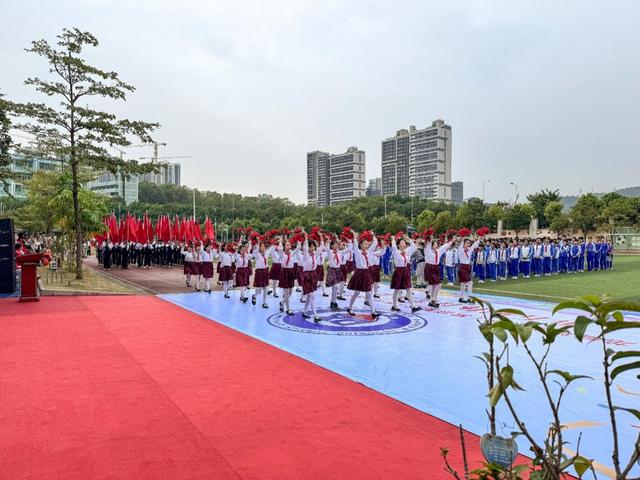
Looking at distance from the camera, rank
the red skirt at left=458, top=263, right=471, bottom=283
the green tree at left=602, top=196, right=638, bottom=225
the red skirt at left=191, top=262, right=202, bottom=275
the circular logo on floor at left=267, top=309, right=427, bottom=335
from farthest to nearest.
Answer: the green tree at left=602, top=196, right=638, bottom=225, the red skirt at left=191, top=262, right=202, bottom=275, the red skirt at left=458, top=263, right=471, bottom=283, the circular logo on floor at left=267, top=309, right=427, bottom=335

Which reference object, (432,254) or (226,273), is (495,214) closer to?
(432,254)

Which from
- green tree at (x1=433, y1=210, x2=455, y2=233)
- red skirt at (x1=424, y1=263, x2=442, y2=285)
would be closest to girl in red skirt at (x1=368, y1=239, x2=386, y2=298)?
red skirt at (x1=424, y1=263, x2=442, y2=285)

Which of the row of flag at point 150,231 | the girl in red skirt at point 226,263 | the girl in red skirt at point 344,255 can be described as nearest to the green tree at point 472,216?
the row of flag at point 150,231

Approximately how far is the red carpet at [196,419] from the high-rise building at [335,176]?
84.5 meters

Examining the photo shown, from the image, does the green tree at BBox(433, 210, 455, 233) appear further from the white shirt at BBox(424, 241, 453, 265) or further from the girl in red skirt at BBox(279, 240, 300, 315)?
the girl in red skirt at BBox(279, 240, 300, 315)

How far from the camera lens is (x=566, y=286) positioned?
45.3ft

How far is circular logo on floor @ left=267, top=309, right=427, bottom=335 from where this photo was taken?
7867 millimetres

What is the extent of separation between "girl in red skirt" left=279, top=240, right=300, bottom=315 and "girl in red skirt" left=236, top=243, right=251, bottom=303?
172 cm

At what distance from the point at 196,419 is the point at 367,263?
5737 mm

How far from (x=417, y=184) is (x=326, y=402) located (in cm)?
9163

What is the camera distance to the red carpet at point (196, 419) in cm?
322

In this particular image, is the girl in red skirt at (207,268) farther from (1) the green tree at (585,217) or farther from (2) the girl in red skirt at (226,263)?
(1) the green tree at (585,217)

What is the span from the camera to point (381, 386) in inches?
196

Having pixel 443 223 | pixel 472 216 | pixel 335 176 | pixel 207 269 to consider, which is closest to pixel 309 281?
pixel 207 269
